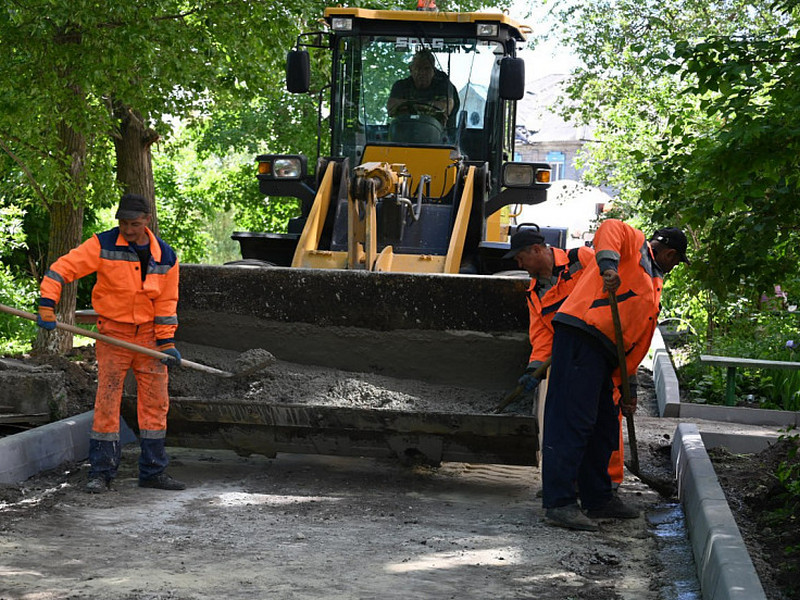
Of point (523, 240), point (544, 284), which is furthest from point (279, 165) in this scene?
point (523, 240)

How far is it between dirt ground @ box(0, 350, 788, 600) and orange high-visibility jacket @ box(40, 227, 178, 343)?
0.97 m

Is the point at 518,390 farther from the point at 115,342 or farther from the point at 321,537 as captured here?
the point at 115,342

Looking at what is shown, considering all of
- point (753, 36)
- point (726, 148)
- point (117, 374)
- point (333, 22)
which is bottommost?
point (117, 374)

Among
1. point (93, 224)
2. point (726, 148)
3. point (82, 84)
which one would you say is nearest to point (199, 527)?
point (726, 148)

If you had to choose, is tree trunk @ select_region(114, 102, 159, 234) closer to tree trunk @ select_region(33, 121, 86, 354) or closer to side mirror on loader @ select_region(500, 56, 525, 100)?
tree trunk @ select_region(33, 121, 86, 354)

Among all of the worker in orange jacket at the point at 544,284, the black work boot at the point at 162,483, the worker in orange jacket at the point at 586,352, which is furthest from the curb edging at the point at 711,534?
the black work boot at the point at 162,483

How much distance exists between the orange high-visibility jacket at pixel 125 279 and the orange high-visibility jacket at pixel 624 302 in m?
2.40

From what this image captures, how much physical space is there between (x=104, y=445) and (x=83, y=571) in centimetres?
201

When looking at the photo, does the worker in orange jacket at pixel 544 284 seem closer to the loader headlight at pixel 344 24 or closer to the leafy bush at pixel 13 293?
the loader headlight at pixel 344 24

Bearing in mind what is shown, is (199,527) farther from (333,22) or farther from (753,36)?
(333,22)

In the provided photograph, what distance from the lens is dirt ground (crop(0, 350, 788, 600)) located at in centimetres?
489

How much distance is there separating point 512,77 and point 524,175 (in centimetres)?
79

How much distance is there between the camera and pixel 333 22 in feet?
32.7

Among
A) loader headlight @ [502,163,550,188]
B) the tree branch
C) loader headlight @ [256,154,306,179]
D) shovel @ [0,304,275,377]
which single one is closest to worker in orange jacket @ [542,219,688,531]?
shovel @ [0,304,275,377]
